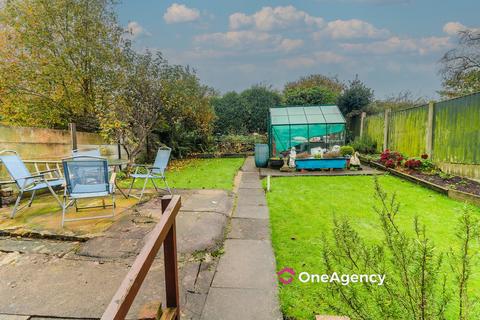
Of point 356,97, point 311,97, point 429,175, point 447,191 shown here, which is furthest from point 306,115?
point 311,97

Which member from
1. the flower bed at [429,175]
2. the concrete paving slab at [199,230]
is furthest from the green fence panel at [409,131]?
the concrete paving slab at [199,230]

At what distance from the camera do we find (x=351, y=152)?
9.22 metres

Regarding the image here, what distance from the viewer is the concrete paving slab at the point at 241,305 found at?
2.03 m

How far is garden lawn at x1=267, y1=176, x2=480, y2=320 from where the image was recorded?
236cm

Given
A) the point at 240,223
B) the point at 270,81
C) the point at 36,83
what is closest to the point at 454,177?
the point at 240,223

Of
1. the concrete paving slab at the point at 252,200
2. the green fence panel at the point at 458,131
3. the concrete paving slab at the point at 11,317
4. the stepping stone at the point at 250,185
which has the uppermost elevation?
the green fence panel at the point at 458,131

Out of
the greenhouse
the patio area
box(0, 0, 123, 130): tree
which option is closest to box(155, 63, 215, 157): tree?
box(0, 0, 123, 130): tree

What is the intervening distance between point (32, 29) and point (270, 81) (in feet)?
40.7

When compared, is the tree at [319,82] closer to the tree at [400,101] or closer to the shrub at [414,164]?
the tree at [400,101]

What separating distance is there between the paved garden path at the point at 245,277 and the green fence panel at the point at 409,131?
A: 6269 mm

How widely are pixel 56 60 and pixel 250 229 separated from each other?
7719 mm

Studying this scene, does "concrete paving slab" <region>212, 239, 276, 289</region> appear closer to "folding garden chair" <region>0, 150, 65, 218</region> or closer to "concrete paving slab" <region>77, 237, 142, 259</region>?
"concrete paving slab" <region>77, 237, 142, 259</region>

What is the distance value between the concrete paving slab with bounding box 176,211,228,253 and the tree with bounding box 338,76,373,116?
40.4 ft

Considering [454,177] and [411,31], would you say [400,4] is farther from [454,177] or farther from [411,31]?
[454,177]
